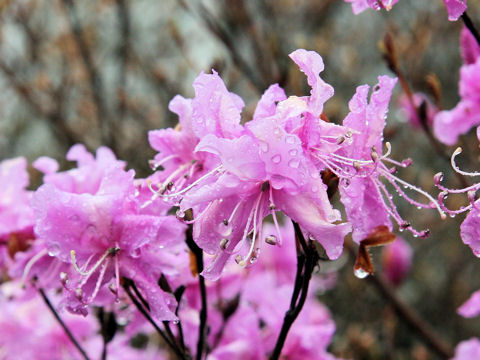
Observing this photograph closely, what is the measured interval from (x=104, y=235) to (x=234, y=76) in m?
2.30

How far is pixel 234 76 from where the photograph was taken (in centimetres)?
328

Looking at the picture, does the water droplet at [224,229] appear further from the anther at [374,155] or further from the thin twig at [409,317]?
the thin twig at [409,317]

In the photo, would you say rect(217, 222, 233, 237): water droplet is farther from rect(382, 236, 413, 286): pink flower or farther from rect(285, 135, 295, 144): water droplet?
rect(382, 236, 413, 286): pink flower

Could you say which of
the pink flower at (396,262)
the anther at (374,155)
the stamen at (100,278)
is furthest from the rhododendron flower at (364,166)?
the pink flower at (396,262)

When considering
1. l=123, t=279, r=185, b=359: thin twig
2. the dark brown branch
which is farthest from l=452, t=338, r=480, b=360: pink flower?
the dark brown branch

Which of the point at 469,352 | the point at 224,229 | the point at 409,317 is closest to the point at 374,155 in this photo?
the point at 224,229

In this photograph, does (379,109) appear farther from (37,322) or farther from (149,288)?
(37,322)

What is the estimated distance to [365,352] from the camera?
6.43 feet

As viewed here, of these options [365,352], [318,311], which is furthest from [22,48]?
[365,352]

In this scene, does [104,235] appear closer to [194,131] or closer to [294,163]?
[194,131]

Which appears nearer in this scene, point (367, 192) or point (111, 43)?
point (367, 192)

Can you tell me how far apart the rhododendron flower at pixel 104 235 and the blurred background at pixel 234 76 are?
1.08 metres

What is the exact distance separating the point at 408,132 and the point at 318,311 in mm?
2158

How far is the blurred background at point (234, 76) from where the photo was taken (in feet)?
8.84
